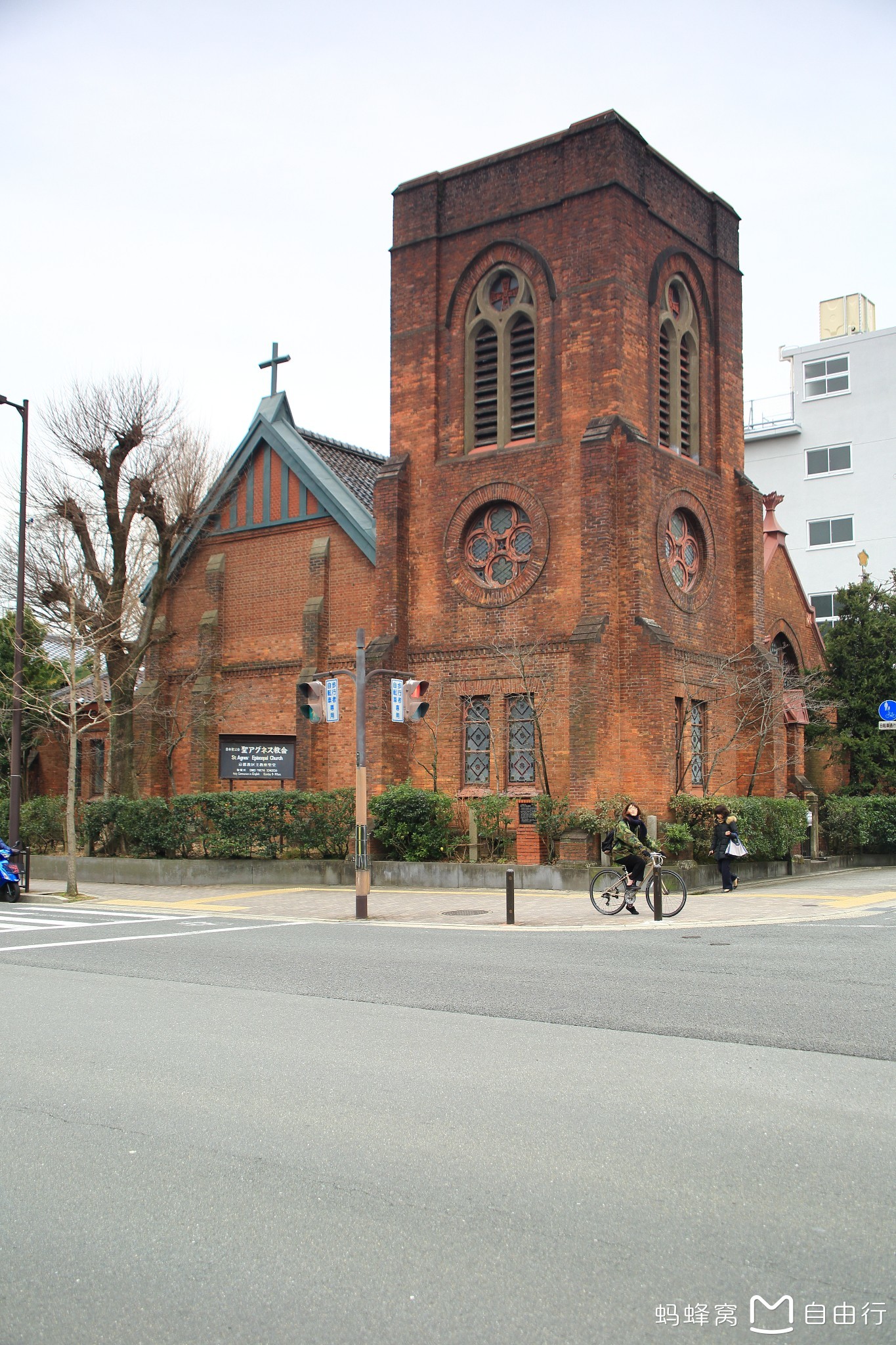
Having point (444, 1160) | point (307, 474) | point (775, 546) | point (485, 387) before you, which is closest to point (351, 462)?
point (307, 474)

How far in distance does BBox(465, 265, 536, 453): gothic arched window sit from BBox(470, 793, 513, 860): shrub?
8234 mm

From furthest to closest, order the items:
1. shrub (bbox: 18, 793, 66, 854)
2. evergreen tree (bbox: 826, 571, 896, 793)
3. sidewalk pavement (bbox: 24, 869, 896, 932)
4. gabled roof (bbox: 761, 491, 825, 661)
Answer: gabled roof (bbox: 761, 491, 825, 661) → evergreen tree (bbox: 826, 571, 896, 793) → shrub (bbox: 18, 793, 66, 854) → sidewalk pavement (bbox: 24, 869, 896, 932)

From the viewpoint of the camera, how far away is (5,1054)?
801 centimetres

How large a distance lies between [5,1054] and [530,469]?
20.3m

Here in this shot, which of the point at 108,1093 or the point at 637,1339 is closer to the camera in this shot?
the point at 637,1339

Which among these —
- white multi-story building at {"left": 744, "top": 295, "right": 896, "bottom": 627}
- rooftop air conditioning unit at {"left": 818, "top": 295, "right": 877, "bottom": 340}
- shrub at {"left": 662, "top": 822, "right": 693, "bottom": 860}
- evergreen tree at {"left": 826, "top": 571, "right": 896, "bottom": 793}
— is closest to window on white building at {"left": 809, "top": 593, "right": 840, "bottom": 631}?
white multi-story building at {"left": 744, "top": 295, "right": 896, "bottom": 627}

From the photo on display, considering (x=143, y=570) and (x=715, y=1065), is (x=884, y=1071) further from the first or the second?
(x=143, y=570)

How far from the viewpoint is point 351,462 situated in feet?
110

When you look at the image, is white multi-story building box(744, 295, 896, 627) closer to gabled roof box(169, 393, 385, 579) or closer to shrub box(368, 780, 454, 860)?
gabled roof box(169, 393, 385, 579)

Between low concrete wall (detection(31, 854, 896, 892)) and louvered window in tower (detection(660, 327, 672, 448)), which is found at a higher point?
louvered window in tower (detection(660, 327, 672, 448))

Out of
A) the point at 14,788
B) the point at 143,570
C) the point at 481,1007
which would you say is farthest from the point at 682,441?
the point at 481,1007

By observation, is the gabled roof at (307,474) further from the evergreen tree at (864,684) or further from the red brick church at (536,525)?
the evergreen tree at (864,684)

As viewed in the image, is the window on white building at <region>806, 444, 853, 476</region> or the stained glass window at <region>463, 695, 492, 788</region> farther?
the window on white building at <region>806, 444, 853, 476</region>

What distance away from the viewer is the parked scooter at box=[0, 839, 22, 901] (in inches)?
870
